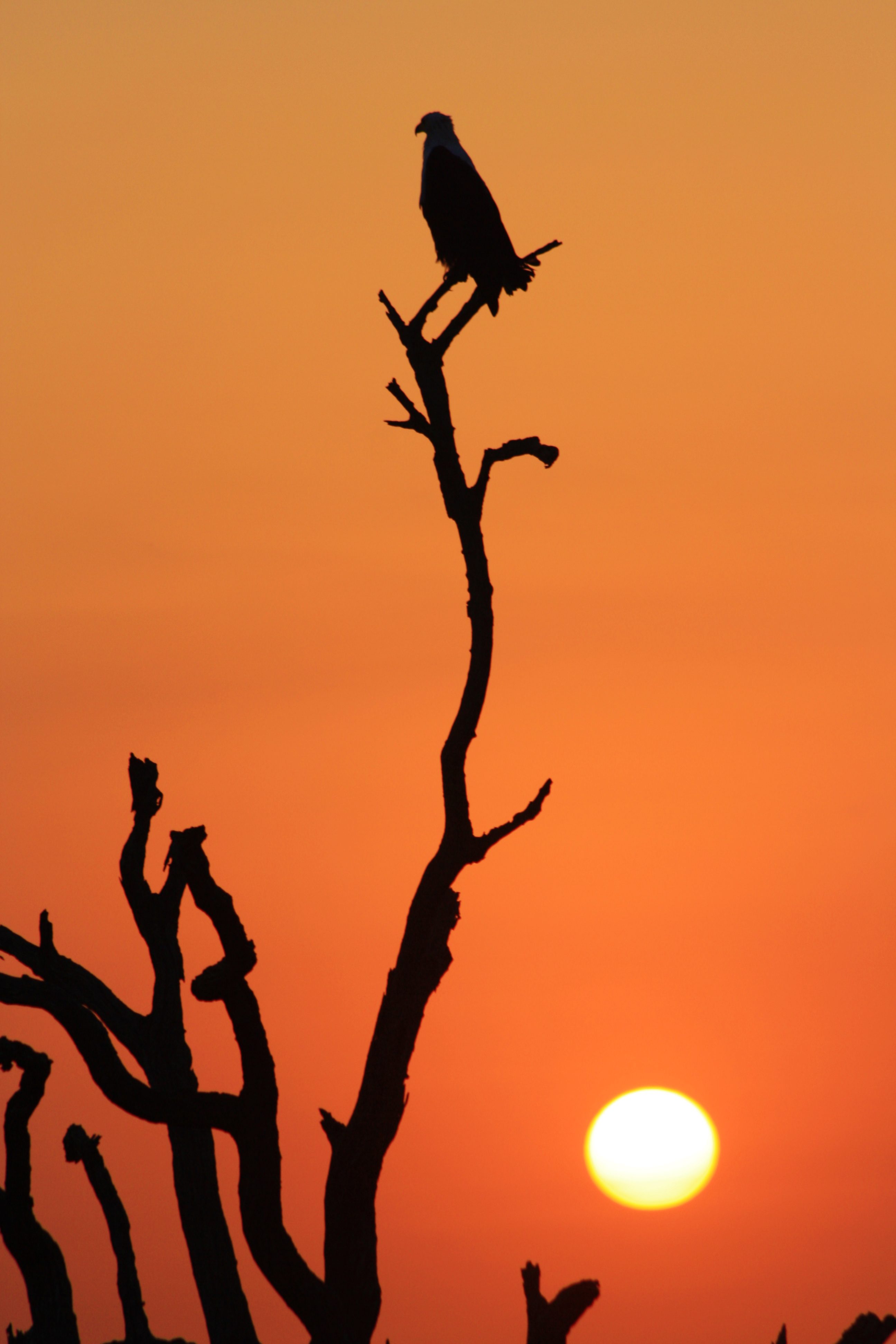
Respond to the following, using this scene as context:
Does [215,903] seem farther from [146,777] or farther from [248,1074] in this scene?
[146,777]

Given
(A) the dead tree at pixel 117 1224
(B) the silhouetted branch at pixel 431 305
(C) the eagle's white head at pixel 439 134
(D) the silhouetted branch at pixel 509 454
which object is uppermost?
(C) the eagle's white head at pixel 439 134

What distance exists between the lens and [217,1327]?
9469 mm

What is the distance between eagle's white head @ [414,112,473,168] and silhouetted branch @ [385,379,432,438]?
4.85 meters

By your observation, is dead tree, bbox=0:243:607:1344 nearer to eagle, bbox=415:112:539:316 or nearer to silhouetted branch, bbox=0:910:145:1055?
silhouetted branch, bbox=0:910:145:1055

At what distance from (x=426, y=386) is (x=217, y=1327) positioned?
625 cm

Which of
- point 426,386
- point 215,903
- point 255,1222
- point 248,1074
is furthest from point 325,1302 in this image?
point 426,386

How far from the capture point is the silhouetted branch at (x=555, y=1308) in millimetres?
7953

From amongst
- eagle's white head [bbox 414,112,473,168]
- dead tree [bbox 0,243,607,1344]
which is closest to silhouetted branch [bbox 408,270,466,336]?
dead tree [bbox 0,243,607,1344]

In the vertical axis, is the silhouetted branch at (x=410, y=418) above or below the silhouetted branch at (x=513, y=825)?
above

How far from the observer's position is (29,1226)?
946 cm

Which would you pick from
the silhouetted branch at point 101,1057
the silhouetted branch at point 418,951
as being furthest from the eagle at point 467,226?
the silhouetted branch at point 101,1057

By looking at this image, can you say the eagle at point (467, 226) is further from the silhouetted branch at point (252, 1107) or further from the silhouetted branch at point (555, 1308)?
the silhouetted branch at point (555, 1308)

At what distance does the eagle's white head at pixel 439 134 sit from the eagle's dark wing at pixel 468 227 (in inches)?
6.2

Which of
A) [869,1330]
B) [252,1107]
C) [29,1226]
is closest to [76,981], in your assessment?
[29,1226]
